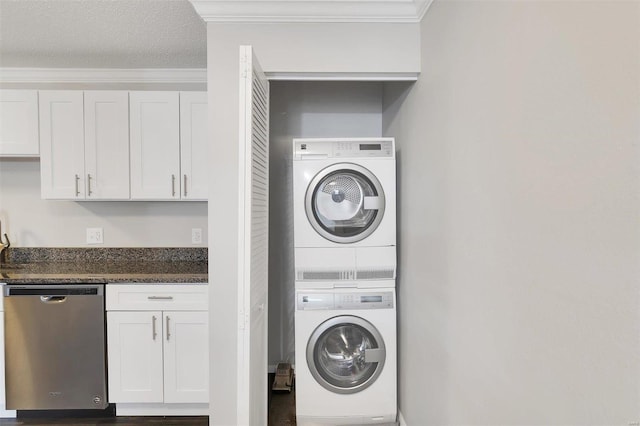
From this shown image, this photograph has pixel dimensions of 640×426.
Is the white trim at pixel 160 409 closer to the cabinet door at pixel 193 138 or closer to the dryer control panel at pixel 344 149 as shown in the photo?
the cabinet door at pixel 193 138

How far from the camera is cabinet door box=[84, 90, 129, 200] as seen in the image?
280cm

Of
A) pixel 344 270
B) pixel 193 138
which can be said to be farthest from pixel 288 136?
pixel 344 270

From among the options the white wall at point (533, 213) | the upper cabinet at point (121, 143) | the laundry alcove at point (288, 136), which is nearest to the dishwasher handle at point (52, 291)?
the upper cabinet at point (121, 143)

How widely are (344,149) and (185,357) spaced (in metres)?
1.76

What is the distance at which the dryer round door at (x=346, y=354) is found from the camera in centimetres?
232

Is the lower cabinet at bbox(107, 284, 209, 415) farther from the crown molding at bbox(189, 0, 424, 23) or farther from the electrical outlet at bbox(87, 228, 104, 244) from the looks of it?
the crown molding at bbox(189, 0, 424, 23)

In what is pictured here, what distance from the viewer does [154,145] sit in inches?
111

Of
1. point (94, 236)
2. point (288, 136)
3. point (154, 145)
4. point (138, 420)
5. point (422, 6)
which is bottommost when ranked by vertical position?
point (138, 420)

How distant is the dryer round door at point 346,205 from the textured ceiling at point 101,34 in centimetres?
128

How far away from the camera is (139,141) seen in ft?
9.23

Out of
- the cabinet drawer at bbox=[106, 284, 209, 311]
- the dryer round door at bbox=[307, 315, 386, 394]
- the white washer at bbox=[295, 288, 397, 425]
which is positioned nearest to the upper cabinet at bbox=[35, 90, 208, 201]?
the cabinet drawer at bbox=[106, 284, 209, 311]

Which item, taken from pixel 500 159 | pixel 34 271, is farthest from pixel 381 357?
pixel 34 271

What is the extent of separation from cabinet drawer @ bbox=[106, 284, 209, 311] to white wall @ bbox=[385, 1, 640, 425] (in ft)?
5.05

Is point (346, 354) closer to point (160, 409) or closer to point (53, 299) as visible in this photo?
point (160, 409)
